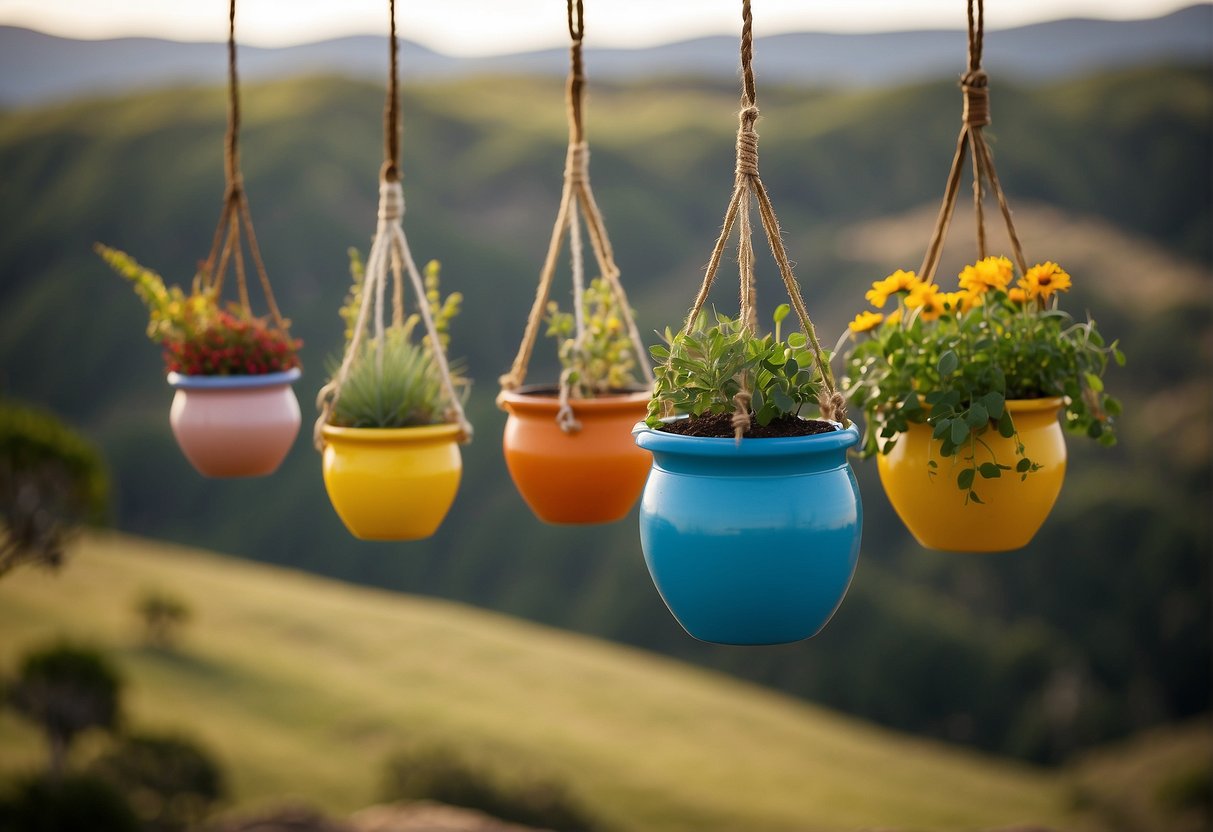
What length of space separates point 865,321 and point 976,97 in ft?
1.91

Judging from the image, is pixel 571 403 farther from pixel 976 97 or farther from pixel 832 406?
pixel 976 97

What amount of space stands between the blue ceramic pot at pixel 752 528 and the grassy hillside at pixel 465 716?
58.5ft

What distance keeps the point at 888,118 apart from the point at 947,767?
2121 inches

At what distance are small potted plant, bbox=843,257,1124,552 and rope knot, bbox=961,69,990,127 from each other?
0.31m

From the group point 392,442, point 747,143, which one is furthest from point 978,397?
point 392,442

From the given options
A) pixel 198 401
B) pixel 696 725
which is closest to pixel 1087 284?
pixel 696 725

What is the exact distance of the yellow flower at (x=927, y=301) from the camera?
99.6 inches

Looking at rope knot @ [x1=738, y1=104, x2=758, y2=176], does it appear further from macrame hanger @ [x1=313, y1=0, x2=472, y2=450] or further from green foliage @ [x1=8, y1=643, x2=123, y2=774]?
green foliage @ [x1=8, y1=643, x2=123, y2=774]

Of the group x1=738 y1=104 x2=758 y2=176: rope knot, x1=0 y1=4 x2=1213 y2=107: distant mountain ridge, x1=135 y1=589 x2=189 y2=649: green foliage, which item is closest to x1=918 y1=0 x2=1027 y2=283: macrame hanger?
x1=738 y1=104 x2=758 y2=176: rope knot

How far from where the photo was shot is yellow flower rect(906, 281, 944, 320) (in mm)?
2529

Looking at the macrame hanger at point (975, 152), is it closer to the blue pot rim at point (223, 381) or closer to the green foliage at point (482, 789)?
the blue pot rim at point (223, 381)

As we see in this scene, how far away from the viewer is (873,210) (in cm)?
6588

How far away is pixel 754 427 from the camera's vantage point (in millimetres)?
2033

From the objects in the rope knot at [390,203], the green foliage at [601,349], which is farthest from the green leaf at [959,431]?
the rope knot at [390,203]
